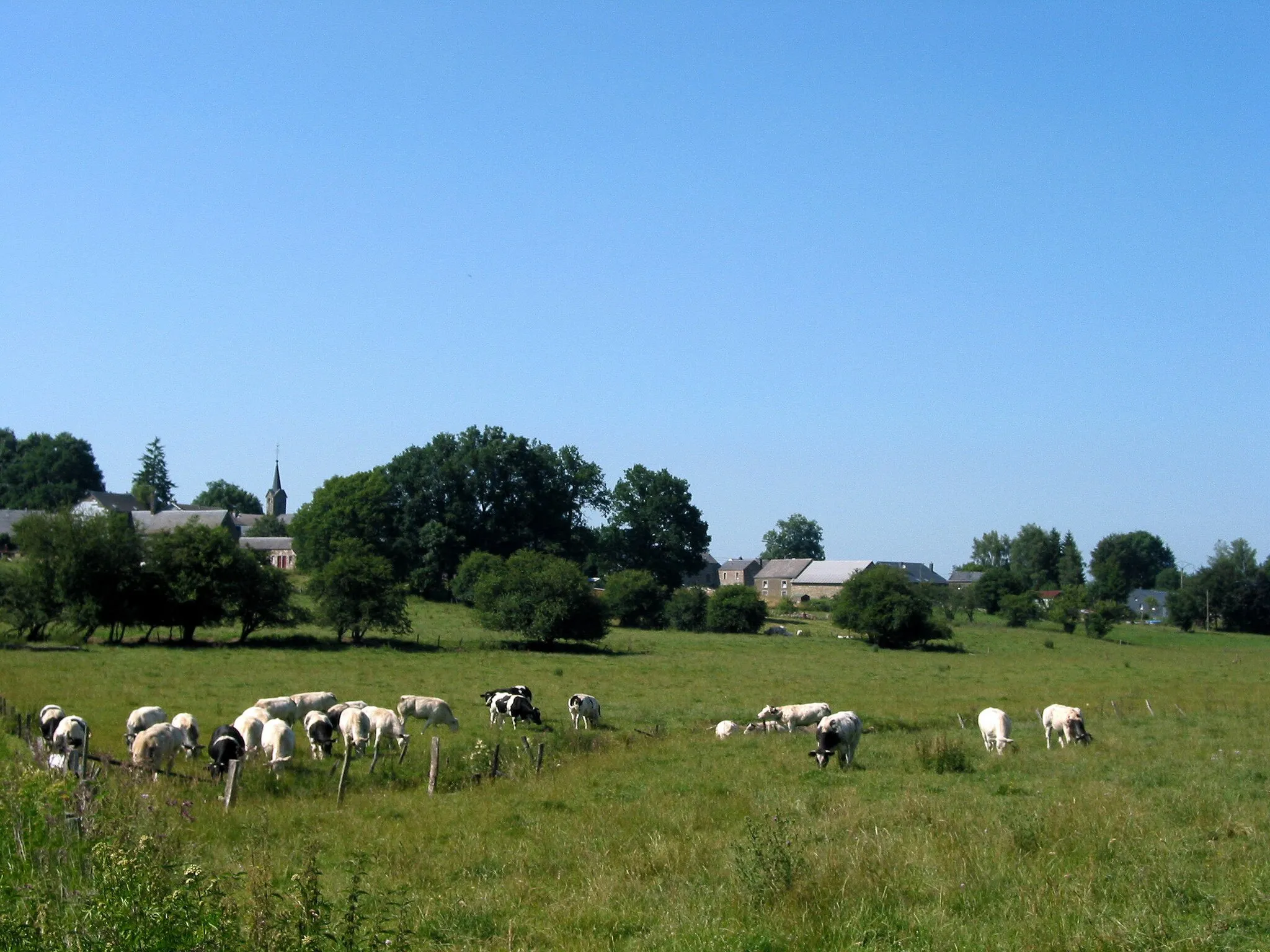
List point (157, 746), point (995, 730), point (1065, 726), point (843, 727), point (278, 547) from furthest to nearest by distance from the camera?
point (278, 547) → point (1065, 726) → point (995, 730) → point (843, 727) → point (157, 746)

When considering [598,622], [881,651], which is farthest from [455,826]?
[881,651]

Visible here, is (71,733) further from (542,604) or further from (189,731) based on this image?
(542,604)

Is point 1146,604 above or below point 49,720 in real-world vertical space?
below

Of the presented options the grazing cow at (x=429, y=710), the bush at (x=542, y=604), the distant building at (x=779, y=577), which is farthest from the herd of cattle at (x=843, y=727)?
the distant building at (x=779, y=577)

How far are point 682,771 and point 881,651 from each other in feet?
165

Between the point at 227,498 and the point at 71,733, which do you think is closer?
the point at 71,733

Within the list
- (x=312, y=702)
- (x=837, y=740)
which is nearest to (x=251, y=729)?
(x=312, y=702)

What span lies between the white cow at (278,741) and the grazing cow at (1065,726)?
52.0 ft

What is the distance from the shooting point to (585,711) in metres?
28.3

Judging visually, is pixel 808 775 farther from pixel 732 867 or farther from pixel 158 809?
pixel 158 809

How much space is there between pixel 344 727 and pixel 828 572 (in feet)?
415

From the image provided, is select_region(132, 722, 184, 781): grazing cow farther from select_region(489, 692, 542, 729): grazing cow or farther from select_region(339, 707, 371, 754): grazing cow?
select_region(489, 692, 542, 729): grazing cow

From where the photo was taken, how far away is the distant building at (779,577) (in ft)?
486

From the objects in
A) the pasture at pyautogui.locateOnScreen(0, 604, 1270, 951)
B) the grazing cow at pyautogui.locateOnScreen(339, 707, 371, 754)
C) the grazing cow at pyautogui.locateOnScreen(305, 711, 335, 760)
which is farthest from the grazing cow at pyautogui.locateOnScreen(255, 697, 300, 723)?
the grazing cow at pyautogui.locateOnScreen(339, 707, 371, 754)
